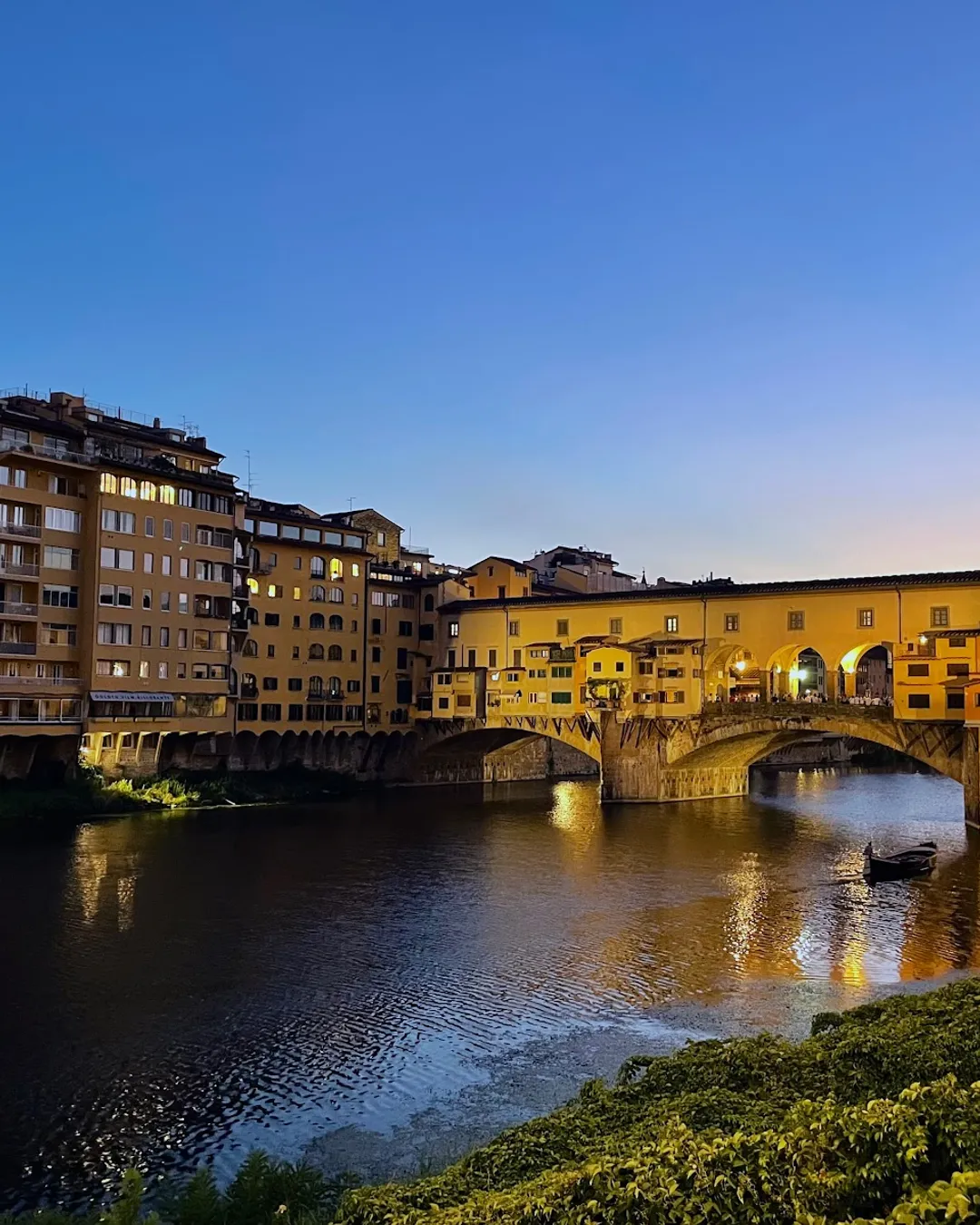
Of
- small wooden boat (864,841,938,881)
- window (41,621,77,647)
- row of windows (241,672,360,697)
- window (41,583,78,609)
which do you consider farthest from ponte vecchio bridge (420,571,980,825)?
window (41,583,78,609)

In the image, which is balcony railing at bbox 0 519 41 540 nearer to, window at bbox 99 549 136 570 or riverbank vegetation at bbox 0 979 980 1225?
window at bbox 99 549 136 570

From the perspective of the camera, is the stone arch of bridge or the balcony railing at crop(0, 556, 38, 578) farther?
the stone arch of bridge

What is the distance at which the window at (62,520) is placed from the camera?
54.8 m

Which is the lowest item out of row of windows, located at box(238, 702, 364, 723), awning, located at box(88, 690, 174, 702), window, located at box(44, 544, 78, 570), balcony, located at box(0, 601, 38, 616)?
row of windows, located at box(238, 702, 364, 723)

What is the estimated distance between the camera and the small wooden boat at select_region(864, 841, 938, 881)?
40.9m

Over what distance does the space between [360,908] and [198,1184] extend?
22648 millimetres

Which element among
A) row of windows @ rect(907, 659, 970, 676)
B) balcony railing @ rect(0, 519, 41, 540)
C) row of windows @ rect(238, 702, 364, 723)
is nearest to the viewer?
balcony railing @ rect(0, 519, 41, 540)

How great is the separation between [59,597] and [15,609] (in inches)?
97.2

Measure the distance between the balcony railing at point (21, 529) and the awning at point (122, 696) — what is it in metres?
8.54

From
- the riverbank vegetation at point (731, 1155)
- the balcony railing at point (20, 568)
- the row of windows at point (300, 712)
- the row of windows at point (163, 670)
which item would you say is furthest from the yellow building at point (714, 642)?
the riverbank vegetation at point (731, 1155)

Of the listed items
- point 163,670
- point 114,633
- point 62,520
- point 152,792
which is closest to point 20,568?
point 62,520

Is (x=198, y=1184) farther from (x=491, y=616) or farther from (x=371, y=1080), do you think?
(x=491, y=616)

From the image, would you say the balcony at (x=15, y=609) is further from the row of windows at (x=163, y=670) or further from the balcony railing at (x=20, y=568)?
the row of windows at (x=163, y=670)

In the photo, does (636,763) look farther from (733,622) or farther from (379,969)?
(379,969)
